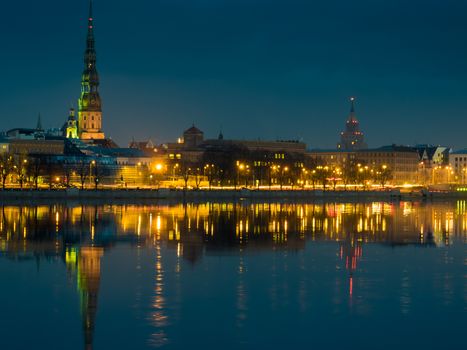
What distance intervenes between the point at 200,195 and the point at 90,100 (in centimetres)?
8177

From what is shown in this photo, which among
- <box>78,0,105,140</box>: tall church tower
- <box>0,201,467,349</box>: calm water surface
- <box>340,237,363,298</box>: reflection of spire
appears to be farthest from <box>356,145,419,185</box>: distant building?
<box>340,237,363,298</box>: reflection of spire

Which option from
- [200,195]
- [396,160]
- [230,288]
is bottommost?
[230,288]

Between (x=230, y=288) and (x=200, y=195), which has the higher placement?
(x=200, y=195)

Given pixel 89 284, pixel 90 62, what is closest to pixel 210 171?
pixel 90 62

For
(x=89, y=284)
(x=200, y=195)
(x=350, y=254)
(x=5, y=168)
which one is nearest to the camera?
(x=89, y=284)

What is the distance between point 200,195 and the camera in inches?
3406

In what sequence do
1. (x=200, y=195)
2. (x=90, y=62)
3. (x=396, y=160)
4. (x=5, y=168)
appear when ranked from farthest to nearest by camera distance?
(x=396, y=160)
(x=90, y=62)
(x=5, y=168)
(x=200, y=195)

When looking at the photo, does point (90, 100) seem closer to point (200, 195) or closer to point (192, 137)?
point (192, 137)

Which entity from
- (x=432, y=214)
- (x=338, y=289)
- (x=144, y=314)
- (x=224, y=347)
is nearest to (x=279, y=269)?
(x=338, y=289)

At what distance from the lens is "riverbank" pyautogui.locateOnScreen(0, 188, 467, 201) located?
80000 mm

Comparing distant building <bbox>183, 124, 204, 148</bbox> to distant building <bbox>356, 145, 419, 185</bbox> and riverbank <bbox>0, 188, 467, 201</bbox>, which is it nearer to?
distant building <bbox>356, 145, 419, 185</bbox>

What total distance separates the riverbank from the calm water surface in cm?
3402

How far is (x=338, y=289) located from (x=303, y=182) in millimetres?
100894

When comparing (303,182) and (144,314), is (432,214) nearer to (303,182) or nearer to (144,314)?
(144,314)
